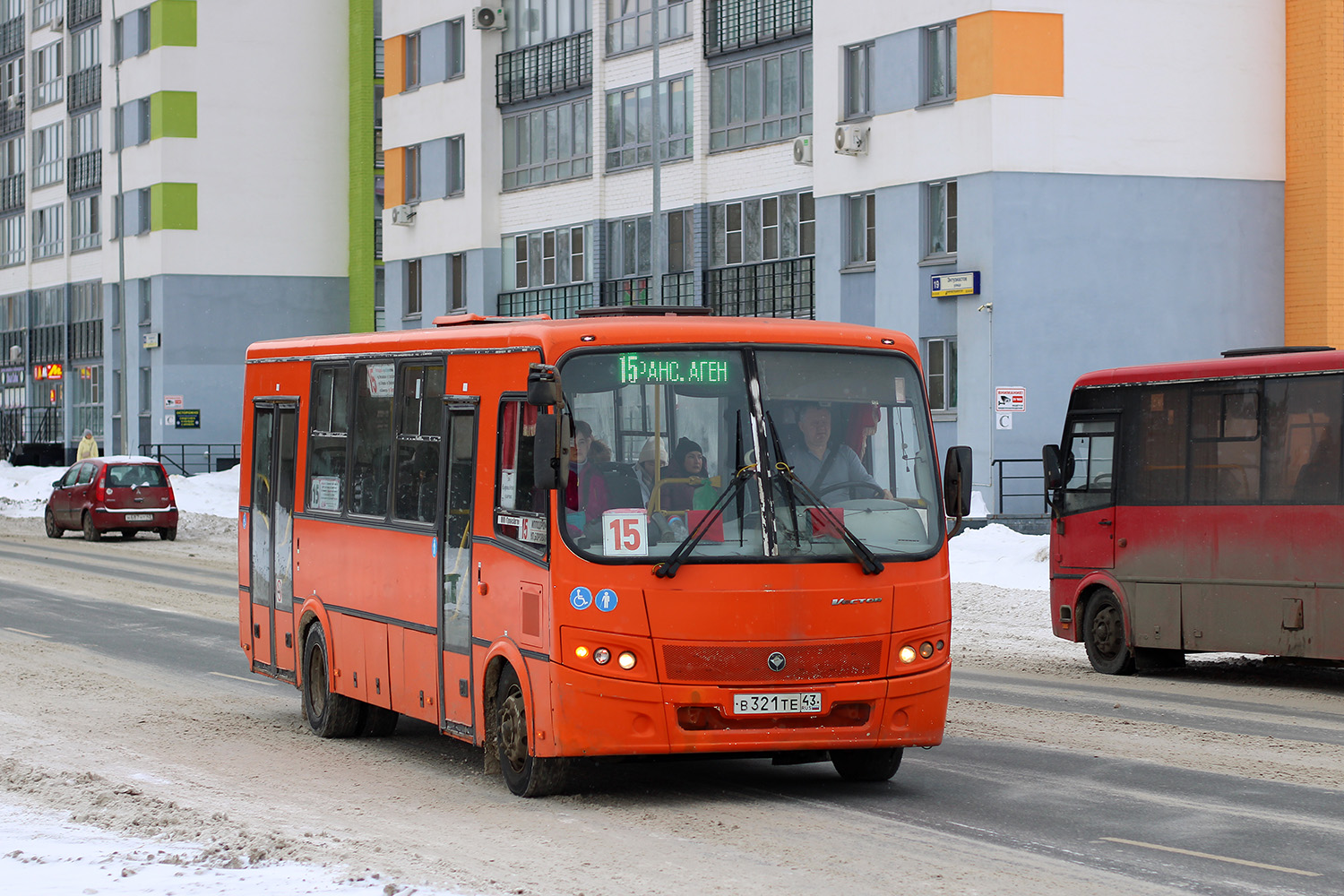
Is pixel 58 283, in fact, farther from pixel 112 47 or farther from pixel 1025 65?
pixel 1025 65

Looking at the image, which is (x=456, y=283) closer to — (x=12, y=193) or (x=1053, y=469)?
(x=12, y=193)

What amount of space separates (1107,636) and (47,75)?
6861 cm

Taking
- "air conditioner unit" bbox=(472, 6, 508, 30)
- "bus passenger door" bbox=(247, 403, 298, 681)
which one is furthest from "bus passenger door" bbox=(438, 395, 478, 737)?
"air conditioner unit" bbox=(472, 6, 508, 30)

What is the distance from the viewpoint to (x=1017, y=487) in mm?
35844

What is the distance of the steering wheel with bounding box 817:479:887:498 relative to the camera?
10117 mm

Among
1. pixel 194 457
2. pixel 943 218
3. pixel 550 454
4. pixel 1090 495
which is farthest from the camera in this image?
pixel 194 457

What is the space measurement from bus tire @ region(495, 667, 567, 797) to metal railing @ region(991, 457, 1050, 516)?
26002mm

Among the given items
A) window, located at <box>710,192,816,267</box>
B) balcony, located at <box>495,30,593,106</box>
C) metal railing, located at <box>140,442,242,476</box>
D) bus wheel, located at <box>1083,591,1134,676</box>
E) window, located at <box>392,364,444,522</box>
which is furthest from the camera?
metal railing, located at <box>140,442,242,476</box>

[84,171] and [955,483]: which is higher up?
[84,171]

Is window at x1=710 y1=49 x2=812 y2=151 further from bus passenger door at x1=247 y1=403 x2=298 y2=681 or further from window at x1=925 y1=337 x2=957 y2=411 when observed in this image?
bus passenger door at x1=247 y1=403 x2=298 y2=681

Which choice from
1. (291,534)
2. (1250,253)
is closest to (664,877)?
(291,534)

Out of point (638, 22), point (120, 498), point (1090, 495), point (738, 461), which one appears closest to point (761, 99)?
point (638, 22)

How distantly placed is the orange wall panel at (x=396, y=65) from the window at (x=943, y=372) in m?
23.3

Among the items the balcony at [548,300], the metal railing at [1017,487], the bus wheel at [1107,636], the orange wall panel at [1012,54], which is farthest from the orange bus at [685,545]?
the balcony at [548,300]
